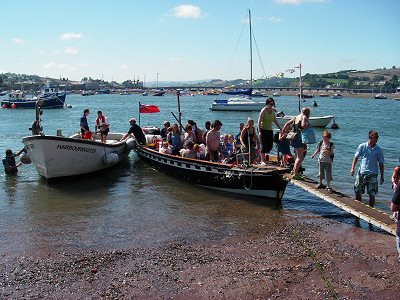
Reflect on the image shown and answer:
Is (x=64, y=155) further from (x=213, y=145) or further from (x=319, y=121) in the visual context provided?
(x=319, y=121)

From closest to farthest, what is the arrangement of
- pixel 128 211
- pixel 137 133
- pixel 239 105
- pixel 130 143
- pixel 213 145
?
pixel 128 211, pixel 213 145, pixel 137 133, pixel 130 143, pixel 239 105

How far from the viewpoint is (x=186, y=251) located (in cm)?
758

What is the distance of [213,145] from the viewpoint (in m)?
11.9

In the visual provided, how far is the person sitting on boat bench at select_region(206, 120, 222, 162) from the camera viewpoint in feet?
37.9

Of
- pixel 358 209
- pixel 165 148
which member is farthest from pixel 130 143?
pixel 358 209

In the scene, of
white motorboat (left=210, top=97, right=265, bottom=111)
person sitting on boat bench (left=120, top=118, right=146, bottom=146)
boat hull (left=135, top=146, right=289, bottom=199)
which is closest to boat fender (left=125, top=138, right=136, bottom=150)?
person sitting on boat bench (left=120, top=118, right=146, bottom=146)

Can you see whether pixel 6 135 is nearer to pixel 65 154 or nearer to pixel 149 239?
pixel 65 154

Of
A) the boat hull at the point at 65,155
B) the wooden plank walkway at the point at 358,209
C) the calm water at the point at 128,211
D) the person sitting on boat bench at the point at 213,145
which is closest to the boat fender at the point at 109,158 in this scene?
the boat hull at the point at 65,155

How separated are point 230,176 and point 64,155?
5987 mm

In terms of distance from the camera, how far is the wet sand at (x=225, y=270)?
19.7ft

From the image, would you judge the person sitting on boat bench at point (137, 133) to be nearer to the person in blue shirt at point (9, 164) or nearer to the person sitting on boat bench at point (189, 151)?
the person sitting on boat bench at point (189, 151)

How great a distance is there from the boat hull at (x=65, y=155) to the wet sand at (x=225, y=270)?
603 cm

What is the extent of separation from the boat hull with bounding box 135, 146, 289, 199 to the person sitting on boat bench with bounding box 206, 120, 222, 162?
0.46 metres

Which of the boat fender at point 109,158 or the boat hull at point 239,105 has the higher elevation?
the boat hull at point 239,105
